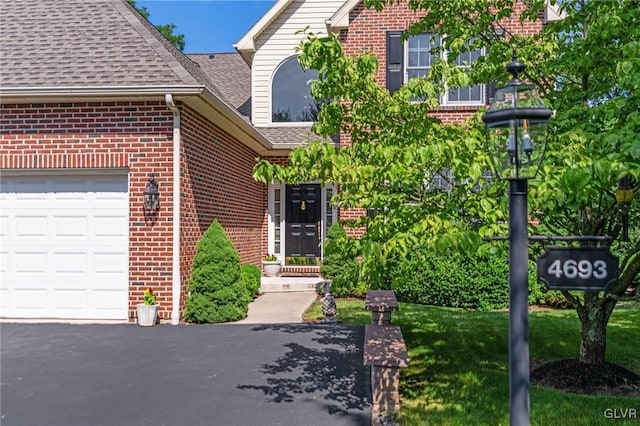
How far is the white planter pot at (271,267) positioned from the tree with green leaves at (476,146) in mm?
8258

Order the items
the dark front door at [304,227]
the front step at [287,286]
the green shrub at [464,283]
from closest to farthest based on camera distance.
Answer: the green shrub at [464,283] < the front step at [287,286] < the dark front door at [304,227]

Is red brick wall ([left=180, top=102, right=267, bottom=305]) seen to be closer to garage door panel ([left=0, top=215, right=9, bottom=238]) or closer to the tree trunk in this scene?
garage door panel ([left=0, top=215, right=9, bottom=238])

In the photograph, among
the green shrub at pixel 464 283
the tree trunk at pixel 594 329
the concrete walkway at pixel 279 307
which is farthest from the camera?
the green shrub at pixel 464 283

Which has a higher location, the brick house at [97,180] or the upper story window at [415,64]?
the upper story window at [415,64]

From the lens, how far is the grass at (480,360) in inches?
172

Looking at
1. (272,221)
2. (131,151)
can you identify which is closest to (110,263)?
(131,151)

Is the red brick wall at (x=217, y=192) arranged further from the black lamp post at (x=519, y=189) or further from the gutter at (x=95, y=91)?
the black lamp post at (x=519, y=189)

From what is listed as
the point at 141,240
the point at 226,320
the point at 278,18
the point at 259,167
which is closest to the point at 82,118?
the point at 141,240

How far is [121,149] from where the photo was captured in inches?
321

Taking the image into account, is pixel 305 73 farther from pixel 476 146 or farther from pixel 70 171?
pixel 476 146

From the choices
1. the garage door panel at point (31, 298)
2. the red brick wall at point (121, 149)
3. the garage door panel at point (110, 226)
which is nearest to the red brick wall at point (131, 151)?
the red brick wall at point (121, 149)

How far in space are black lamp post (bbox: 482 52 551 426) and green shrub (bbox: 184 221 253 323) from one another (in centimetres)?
648

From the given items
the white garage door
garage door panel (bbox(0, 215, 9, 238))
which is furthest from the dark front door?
garage door panel (bbox(0, 215, 9, 238))

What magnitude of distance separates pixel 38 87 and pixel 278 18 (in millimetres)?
7829
